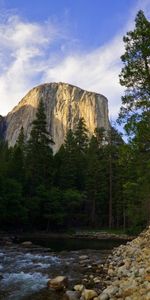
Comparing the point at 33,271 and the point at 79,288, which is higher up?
the point at 33,271

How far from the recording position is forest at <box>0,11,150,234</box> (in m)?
17.5

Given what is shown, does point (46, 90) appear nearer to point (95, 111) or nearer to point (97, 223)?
point (95, 111)

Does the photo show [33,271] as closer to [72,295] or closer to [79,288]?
[79,288]

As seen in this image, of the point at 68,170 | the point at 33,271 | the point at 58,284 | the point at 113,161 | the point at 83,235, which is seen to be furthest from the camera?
the point at 113,161

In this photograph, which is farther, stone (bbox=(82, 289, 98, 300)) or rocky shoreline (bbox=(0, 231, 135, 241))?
rocky shoreline (bbox=(0, 231, 135, 241))

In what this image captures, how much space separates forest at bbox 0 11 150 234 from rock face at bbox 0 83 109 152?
184 ft

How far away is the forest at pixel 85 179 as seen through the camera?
17469mm

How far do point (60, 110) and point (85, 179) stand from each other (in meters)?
72.6

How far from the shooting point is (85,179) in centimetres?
4969

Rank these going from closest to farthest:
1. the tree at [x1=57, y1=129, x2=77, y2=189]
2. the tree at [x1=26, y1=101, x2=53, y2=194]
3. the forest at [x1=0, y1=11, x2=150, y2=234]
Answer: the forest at [x1=0, y1=11, x2=150, y2=234]
the tree at [x1=26, y1=101, x2=53, y2=194]
the tree at [x1=57, y1=129, x2=77, y2=189]

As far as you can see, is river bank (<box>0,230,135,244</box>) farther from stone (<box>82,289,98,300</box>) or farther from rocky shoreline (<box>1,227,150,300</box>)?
stone (<box>82,289,98,300</box>)

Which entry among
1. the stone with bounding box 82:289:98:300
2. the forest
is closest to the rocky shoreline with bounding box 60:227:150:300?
the stone with bounding box 82:289:98:300

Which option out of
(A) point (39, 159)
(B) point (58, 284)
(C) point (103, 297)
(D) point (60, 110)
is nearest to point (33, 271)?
(B) point (58, 284)

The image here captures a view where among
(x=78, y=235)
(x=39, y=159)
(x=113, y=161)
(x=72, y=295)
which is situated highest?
(x=113, y=161)
